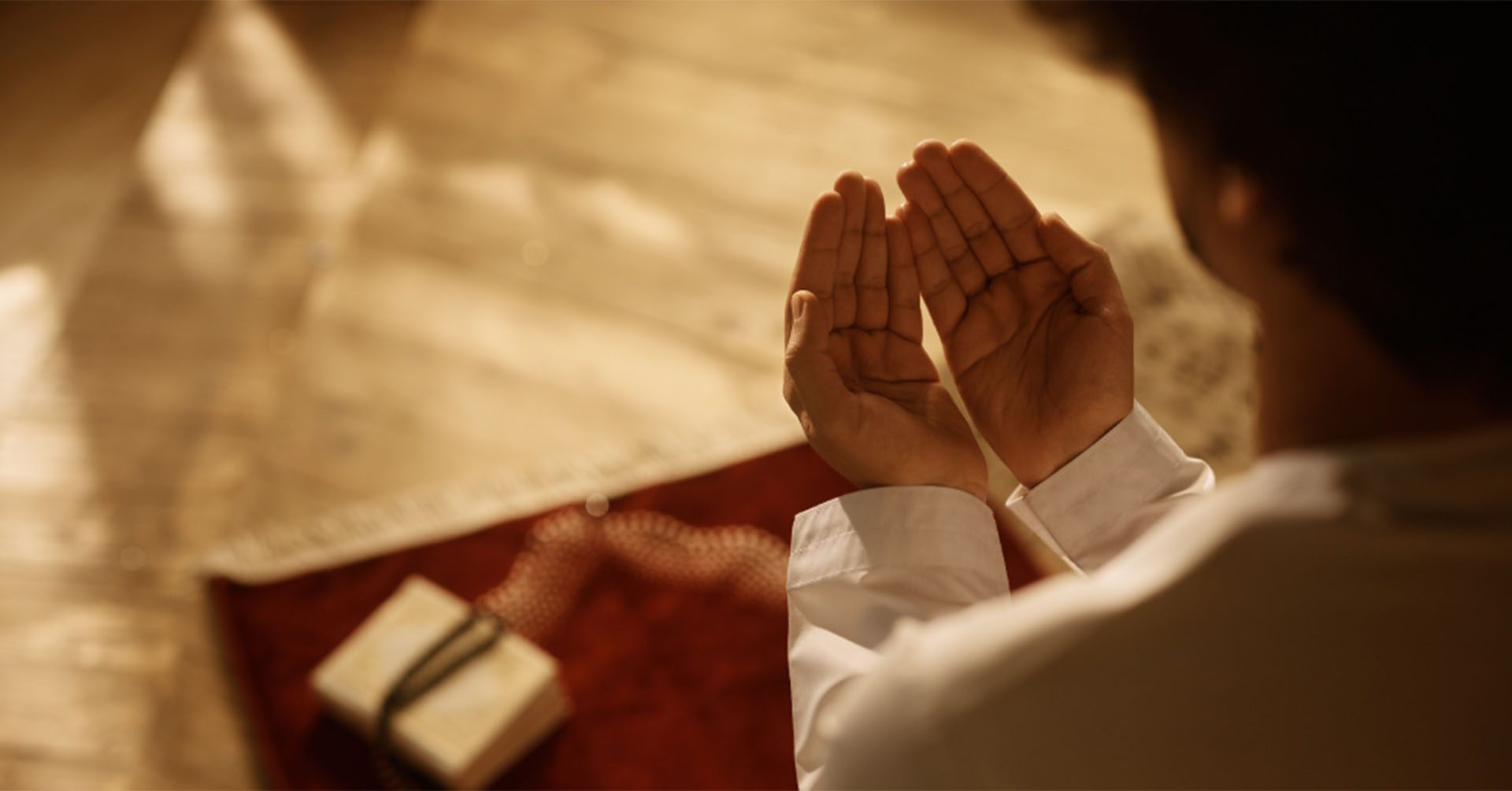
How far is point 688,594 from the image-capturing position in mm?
1602

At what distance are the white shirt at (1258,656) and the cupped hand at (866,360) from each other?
0.32m

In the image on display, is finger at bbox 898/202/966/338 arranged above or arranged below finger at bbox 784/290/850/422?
above

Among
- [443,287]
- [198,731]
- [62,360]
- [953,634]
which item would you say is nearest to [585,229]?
[443,287]

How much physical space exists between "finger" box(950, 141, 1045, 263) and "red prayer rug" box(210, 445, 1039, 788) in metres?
0.56

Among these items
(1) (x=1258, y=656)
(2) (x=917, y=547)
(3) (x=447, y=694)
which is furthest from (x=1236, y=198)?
(3) (x=447, y=694)

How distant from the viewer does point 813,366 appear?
3.07 feet

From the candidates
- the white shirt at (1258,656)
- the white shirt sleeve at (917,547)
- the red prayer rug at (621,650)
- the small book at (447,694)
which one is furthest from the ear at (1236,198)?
the small book at (447,694)

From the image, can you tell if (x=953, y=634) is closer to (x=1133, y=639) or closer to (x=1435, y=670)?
(x=1133, y=639)

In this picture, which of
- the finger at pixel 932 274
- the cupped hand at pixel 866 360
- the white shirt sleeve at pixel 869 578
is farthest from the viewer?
the finger at pixel 932 274

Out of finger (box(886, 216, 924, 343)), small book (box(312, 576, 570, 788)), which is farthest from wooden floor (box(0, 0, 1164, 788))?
finger (box(886, 216, 924, 343))

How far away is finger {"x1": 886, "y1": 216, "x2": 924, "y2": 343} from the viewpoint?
3.35ft

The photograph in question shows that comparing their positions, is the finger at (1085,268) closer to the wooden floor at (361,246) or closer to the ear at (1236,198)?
the ear at (1236,198)

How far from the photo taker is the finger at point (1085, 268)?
0.99m

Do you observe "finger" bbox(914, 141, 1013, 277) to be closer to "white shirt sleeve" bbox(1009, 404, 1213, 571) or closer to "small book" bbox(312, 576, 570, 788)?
"white shirt sleeve" bbox(1009, 404, 1213, 571)
